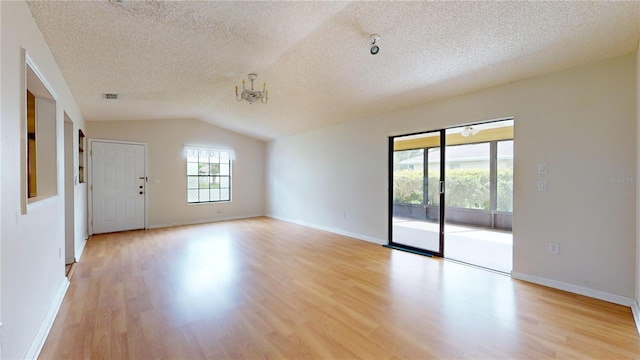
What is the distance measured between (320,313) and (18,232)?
7.09ft

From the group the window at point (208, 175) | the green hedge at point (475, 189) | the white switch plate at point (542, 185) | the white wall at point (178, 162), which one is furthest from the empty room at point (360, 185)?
the green hedge at point (475, 189)

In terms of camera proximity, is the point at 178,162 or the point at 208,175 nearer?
the point at 178,162

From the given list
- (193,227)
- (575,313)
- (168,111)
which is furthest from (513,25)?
(193,227)

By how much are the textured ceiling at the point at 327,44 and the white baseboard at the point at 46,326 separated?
2.31m

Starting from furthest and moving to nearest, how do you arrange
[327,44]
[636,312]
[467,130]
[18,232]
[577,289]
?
[467,130] < [327,44] < [577,289] < [636,312] < [18,232]

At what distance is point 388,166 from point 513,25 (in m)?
2.69

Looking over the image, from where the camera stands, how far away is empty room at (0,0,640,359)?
1.94m

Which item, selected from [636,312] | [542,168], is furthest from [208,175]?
[636,312]

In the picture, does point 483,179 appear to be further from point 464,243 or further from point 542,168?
point 542,168

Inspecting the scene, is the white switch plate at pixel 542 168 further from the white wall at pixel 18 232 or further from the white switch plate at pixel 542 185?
the white wall at pixel 18 232

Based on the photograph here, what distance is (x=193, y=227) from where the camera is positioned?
6.30 meters

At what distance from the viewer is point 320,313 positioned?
2381 mm

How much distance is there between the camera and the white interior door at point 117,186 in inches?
217

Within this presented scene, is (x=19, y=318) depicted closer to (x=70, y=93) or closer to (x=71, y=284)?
(x=71, y=284)
